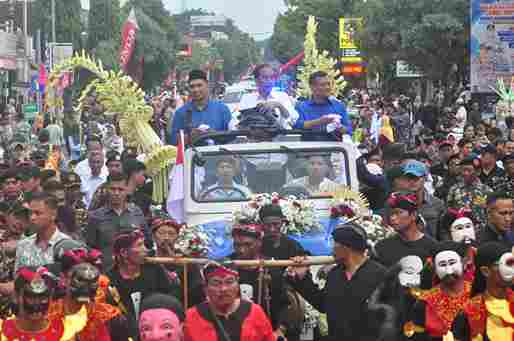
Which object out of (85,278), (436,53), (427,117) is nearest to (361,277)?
(85,278)

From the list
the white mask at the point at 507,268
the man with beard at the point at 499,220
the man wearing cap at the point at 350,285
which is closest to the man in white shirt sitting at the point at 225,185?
the man with beard at the point at 499,220

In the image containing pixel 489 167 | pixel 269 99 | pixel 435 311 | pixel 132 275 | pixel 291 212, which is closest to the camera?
pixel 435 311

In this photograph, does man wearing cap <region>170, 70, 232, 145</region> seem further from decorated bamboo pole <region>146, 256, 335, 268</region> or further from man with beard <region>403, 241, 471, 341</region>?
man with beard <region>403, 241, 471, 341</region>

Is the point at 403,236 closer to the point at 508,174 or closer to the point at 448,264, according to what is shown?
the point at 448,264

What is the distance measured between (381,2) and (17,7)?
139ft

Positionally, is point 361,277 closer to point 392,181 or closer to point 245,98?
point 392,181

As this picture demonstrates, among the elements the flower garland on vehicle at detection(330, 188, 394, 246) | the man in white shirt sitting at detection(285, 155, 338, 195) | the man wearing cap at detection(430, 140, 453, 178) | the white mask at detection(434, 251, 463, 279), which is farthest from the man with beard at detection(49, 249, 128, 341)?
the man wearing cap at detection(430, 140, 453, 178)

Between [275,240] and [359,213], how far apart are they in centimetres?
154

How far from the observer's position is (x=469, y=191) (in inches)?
515

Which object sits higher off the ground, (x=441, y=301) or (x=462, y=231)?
(x=462, y=231)

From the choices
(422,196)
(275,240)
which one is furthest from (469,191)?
(275,240)

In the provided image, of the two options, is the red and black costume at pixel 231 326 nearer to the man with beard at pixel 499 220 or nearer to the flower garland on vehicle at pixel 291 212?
the man with beard at pixel 499 220

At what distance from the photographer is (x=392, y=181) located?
12211 mm

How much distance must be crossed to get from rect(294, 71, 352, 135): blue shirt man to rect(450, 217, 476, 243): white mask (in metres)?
4.76
